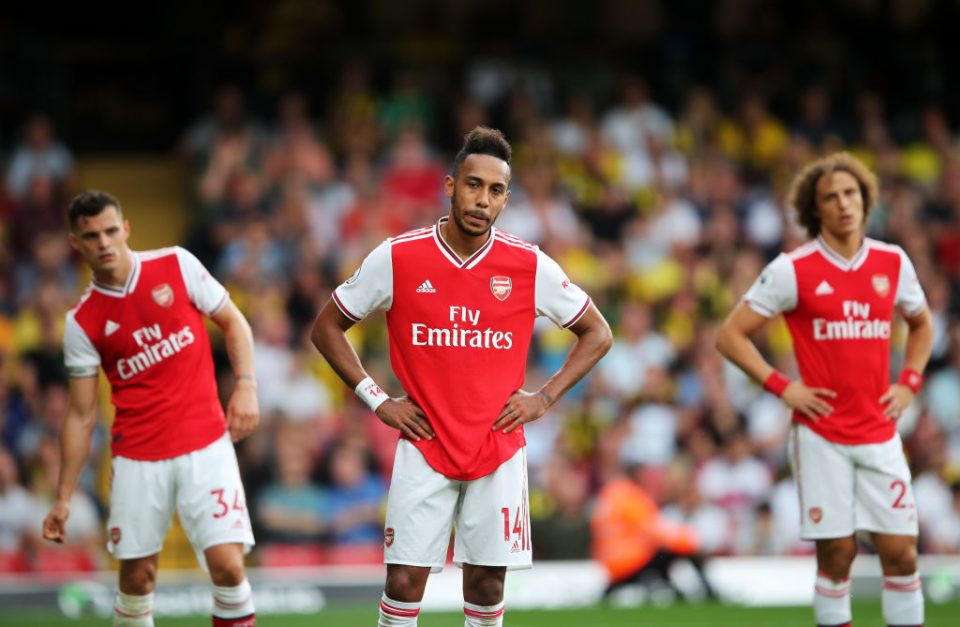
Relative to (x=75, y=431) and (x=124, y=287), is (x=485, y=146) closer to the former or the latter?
(x=124, y=287)

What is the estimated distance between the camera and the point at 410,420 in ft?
23.0

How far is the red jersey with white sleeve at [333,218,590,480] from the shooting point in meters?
6.99

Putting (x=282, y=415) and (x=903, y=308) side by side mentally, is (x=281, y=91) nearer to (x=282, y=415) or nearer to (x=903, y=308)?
(x=282, y=415)

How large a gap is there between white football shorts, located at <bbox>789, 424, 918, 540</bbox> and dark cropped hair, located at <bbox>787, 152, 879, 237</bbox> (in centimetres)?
124

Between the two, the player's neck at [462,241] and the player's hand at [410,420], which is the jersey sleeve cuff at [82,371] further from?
the player's neck at [462,241]

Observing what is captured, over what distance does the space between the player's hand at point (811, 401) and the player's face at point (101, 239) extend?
3.58 meters

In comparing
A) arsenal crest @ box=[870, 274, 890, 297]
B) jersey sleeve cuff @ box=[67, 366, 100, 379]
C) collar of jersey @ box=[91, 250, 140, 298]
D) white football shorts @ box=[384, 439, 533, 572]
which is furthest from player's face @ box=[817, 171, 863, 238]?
jersey sleeve cuff @ box=[67, 366, 100, 379]

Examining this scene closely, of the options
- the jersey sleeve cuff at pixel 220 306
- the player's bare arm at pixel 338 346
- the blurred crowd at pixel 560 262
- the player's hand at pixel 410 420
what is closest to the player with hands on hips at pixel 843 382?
the player's hand at pixel 410 420

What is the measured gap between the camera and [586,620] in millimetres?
11211

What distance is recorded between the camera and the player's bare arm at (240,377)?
792cm

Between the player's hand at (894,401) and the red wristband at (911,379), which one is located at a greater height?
the red wristband at (911,379)

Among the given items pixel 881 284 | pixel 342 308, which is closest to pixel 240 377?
pixel 342 308

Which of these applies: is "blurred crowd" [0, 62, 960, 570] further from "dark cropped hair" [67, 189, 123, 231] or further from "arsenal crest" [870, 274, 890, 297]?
"dark cropped hair" [67, 189, 123, 231]

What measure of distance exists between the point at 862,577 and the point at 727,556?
1.31m
